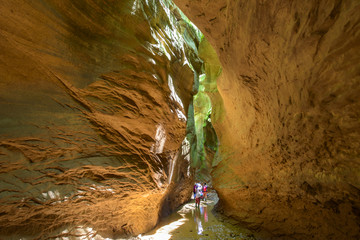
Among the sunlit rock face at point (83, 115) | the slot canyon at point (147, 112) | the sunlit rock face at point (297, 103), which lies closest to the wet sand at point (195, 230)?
the slot canyon at point (147, 112)

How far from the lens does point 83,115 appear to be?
3.81 metres

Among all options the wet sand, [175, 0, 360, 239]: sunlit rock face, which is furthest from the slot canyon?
the wet sand

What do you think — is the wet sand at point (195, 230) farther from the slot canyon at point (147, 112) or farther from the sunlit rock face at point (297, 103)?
the sunlit rock face at point (297, 103)

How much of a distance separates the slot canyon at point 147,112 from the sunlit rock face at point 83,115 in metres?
0.02

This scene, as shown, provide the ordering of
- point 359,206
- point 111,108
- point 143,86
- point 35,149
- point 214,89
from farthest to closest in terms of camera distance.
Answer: point 214,89
point 143,86
point 111,108
point 35,149
point 359,206

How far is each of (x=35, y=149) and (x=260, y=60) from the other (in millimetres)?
4609

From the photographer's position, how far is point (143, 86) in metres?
4.38

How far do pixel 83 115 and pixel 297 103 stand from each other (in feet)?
14.3

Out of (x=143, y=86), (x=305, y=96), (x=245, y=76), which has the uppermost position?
(x=143, y=86)

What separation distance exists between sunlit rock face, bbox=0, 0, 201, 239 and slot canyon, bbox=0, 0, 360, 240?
0.02m

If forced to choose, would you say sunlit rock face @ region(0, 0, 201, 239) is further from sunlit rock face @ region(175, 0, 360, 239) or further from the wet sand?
sunlit rock face @ region(175, 0, 360, 239)

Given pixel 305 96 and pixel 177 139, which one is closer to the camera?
pixel 305 96

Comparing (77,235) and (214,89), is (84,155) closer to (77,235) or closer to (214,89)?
(77,235)

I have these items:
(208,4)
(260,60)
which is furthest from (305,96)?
(208,4)
